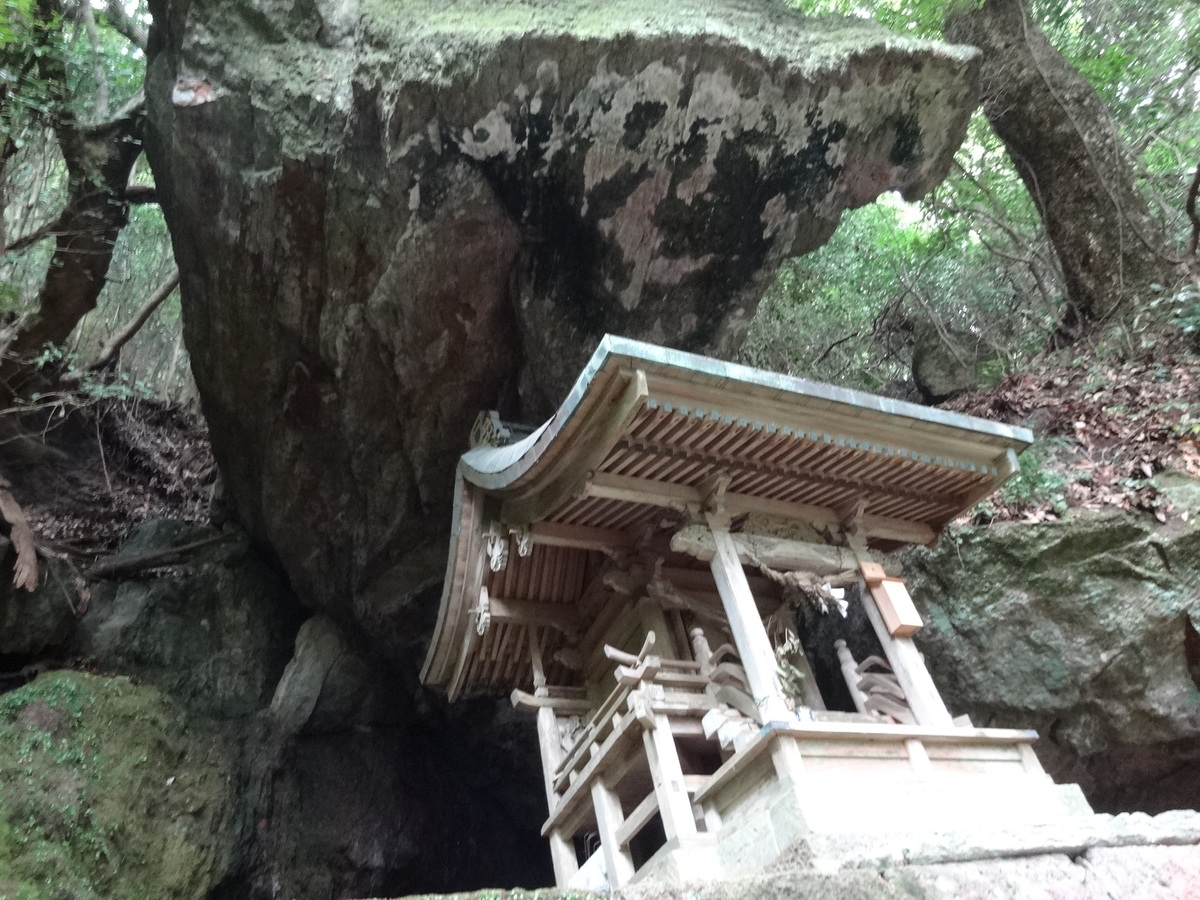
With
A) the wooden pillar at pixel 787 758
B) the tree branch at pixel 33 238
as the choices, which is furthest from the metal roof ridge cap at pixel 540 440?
the tree branch at pixel 33 238

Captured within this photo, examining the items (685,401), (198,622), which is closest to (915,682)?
(685,401)

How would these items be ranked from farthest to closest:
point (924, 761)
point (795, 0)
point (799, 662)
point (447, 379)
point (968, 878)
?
point (795, 0), point (447, 379), point (799, 662), point (924, 761), point (968, 878)

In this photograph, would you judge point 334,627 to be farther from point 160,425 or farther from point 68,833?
point 160,425

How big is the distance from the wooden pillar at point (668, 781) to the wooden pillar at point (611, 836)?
58 cm

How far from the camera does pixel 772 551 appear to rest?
590 centimetres

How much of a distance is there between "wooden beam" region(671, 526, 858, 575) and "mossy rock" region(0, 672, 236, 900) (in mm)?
6176

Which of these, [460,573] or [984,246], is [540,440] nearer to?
[460,573]

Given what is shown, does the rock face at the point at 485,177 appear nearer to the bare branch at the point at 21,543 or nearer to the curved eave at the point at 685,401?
the bare branch at the point at 21,543

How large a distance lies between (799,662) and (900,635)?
1246mm

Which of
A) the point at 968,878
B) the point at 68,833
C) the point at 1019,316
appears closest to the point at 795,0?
the point at 1019,316

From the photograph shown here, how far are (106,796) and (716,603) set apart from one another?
254 inches

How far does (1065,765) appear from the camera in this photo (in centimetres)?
715

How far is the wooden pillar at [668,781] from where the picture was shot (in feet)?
16.0

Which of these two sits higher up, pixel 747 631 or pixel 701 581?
pixel 701 581
